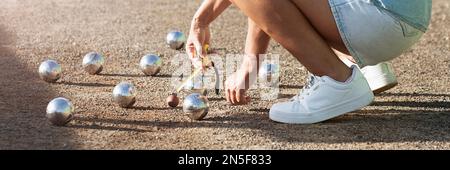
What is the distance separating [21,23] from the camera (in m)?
5.47

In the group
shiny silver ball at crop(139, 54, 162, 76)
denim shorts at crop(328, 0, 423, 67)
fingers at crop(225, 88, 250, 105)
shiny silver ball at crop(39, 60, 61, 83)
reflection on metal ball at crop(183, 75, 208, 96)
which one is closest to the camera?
denim shorts at crop(328, 0, 423, 67)

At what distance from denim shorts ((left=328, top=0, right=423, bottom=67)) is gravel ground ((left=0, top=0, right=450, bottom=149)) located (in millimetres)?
308

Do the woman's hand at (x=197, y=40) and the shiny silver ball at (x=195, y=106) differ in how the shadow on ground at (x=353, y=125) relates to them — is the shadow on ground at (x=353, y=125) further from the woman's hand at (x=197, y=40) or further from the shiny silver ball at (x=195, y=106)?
the woman's hand at (x=197, y=40)

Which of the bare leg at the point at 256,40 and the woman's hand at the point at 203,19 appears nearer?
the bare leg at the point at 256,40

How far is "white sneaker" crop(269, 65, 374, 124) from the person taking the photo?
126 inches

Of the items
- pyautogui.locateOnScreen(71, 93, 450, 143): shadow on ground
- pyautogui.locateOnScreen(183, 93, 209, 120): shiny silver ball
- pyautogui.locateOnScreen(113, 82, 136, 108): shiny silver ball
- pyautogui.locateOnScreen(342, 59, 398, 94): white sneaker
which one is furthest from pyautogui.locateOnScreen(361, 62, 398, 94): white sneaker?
pyautogui.locateOnScreen(113, 82, 136, 108): shiny silver ball

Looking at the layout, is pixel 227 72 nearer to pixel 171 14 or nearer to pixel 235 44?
pixel 235 44

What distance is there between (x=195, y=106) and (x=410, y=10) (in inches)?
36.2

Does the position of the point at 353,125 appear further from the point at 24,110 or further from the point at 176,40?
the point at 176,40

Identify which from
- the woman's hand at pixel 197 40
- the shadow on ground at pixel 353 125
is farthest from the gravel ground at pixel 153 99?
the woman's hand at pixel 197 40

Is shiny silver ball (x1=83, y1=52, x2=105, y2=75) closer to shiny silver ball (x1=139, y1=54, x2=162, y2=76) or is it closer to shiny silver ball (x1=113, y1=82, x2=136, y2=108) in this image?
shiny silver ball (x1=139, y1=54, x2=162, y2=76)

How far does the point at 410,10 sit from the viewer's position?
317 cm

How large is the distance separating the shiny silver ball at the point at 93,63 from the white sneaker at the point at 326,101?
1229mm

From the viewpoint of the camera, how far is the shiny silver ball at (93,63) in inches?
162
